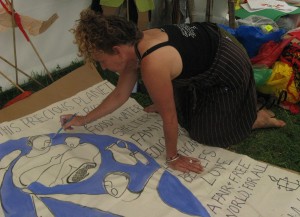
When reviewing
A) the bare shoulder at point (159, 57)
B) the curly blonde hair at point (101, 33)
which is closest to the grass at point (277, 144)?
the bare shoulder at point (159, 57)

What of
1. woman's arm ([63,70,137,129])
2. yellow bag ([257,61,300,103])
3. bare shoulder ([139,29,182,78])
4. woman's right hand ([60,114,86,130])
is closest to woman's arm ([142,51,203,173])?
bare shoulder ([139,29,182,78])

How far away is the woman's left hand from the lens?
69.3 inches

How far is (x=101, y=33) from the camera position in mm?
1430

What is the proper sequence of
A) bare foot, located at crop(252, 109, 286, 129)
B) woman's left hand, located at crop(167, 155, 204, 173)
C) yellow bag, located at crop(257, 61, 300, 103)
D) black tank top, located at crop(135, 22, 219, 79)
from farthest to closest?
yellow bag, located at crop(257, 61, 300, 103), bare foot, located at crop(252, 109, 286, 129), woman's left hand, located at crop(167, 155, 204, 173), black tank top, located at crop(135, 22, 219, 79)

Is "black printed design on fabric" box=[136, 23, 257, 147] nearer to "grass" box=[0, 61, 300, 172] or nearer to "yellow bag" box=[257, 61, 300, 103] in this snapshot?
"grass" box=[0, 61, 300, 172]

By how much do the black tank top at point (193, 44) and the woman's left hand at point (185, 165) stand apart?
41cm

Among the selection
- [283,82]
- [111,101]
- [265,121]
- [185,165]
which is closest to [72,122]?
[111,101]

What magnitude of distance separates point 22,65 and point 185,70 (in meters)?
1.44

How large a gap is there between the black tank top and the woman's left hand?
41 cm

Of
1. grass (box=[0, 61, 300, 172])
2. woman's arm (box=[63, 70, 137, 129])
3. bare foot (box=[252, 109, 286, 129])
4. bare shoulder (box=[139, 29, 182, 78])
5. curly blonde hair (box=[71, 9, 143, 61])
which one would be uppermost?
curly blonde hair (box=[71, 9, 143, 61])

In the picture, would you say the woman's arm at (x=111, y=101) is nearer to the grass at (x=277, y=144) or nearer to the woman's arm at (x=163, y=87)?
the woman's arm at (x=163, y=87)

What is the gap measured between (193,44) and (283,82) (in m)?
0.96

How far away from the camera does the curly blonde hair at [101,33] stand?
143 cm

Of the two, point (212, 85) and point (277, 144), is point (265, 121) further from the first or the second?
point (212, 85)
